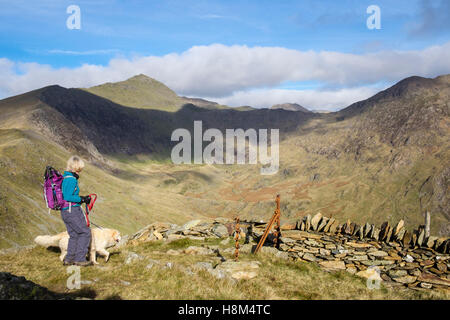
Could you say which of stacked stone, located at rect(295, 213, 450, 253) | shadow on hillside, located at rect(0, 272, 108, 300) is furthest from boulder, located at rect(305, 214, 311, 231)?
shadow on hillside, located at rect(0, 272, 108, 300)

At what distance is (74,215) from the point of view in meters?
9.49

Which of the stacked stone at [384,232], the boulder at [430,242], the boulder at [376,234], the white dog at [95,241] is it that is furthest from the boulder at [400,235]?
the white dog at [95,241]

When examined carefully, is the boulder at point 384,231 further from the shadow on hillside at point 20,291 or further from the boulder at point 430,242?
the shadow on hillside at point 20,291

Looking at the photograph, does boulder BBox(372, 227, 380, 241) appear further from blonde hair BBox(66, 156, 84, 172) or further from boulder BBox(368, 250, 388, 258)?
blonde hair BBox(66, 156, 84, 172)

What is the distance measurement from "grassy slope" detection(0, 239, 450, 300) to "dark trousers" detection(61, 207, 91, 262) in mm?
508

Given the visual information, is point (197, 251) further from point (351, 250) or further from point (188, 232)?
point (351, 250)

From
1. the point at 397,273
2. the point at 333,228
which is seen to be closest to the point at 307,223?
the point at 333,228

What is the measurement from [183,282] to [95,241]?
4160 mm

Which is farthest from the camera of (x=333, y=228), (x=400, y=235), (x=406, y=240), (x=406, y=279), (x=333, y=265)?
(x=333, y=228)

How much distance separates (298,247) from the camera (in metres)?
15.4

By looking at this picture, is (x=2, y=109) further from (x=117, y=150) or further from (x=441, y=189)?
(x=441, y=189)

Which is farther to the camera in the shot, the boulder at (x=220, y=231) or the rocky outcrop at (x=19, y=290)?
the boulder at (x=220, y=231)

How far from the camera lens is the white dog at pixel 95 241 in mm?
10672

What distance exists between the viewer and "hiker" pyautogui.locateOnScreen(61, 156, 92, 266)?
359 inches
